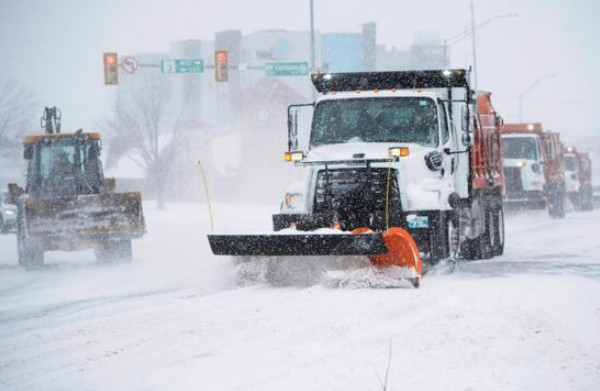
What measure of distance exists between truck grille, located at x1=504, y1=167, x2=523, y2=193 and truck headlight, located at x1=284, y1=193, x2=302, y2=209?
1546cm

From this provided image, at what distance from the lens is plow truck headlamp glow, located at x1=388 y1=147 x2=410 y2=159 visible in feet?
40.4

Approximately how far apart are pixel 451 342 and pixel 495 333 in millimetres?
522

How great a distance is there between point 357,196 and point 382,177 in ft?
1.32

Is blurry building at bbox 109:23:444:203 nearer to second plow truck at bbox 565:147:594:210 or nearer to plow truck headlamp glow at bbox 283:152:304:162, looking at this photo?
second plow truck at bbox 565:147:594:210

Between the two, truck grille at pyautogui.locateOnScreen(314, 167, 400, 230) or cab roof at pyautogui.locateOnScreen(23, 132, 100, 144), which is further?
cab roof at pyautogui.locateOnScreen(23, 132, 100, 144)

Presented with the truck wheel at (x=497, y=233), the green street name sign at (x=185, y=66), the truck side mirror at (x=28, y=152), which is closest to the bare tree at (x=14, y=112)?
the green street name sign at (x=185, y=66)

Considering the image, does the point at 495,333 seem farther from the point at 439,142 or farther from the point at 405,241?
the point at 439,142

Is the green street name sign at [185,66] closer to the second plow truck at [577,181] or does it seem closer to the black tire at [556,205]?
the black tire at [556,205]

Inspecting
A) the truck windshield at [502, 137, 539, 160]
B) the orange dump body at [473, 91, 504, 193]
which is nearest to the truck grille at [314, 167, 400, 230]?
the orange dump body at [473, 91, 504, 193]

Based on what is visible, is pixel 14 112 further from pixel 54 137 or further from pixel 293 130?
pixel 293 130

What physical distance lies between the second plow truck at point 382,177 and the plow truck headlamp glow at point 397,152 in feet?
0.04

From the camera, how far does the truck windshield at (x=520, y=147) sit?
91.2ft

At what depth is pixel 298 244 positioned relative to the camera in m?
11.5

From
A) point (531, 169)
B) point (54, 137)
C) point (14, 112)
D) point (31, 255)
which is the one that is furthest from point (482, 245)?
point (14, 112)
